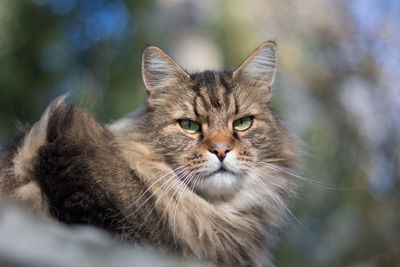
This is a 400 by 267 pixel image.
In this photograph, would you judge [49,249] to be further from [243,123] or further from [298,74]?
[298,74]

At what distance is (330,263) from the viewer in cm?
437

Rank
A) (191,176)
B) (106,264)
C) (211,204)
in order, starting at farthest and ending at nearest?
1. (211,204)
2. (191,176)
3. (106,264)

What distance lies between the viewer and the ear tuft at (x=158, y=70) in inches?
86.7

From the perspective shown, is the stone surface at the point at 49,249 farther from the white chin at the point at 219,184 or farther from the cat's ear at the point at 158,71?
the cat's ear at the point at 158,71

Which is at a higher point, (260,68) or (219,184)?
(260,68)

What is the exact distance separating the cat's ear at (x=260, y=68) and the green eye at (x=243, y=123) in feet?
0.80

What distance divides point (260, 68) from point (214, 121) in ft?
1.71

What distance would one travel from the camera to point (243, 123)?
2160 mm

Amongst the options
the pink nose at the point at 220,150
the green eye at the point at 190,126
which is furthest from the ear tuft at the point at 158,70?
the pink nose at the point at 220,150

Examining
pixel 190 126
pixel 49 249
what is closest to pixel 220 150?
pixel 190 126

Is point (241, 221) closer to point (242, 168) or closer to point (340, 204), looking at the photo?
point (242, 168)

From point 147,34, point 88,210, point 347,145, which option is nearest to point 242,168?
point 88,210

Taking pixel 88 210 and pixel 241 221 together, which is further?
pixel 241 221

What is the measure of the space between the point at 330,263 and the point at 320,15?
10.4 feet
